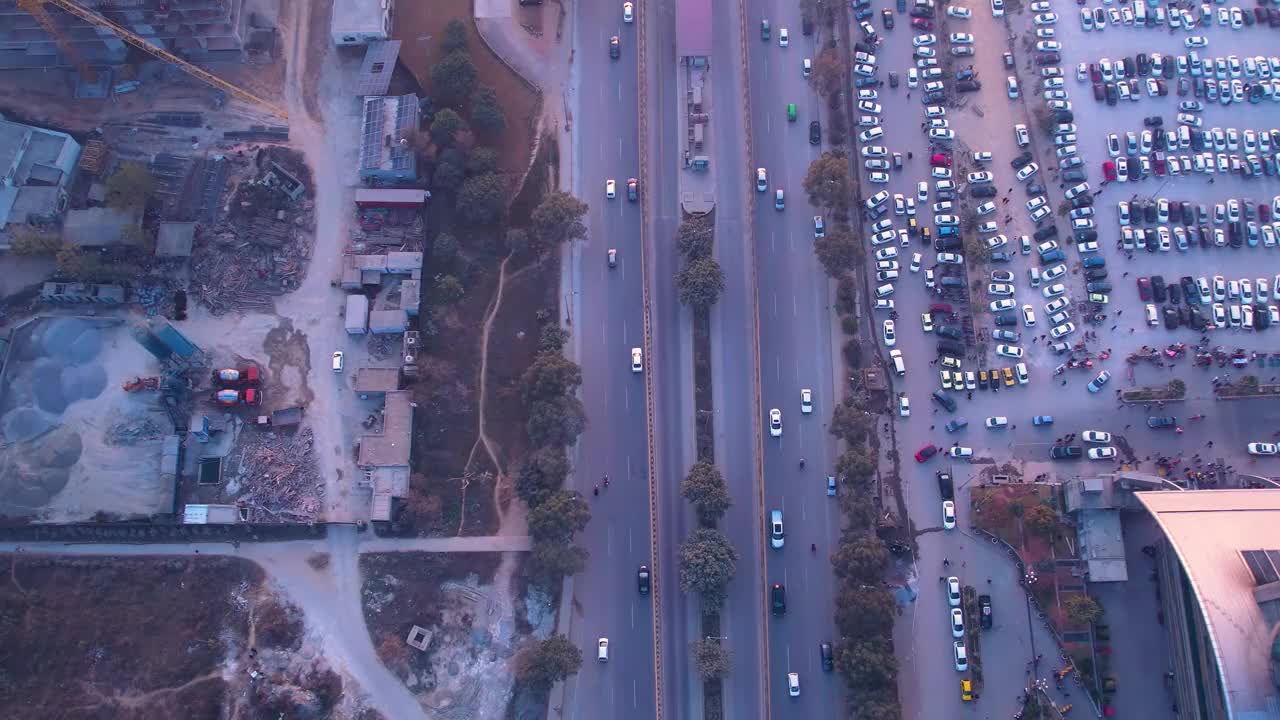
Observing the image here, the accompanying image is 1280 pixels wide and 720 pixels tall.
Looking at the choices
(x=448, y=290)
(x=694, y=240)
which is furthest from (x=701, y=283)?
(x=448, y=290)

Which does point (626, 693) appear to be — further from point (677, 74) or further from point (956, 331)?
point (677, 74)

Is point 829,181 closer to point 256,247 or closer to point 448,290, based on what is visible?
point 448,290

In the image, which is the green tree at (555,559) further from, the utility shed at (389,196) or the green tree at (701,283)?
the utility shed at (389,196)

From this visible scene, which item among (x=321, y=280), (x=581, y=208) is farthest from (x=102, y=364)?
(x=581, y=208)

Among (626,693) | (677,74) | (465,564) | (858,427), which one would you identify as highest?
(677,74)

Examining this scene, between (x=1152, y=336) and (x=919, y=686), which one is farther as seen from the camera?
(x=1152, y=336)

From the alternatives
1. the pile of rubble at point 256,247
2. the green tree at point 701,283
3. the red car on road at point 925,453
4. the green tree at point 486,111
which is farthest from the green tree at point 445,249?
the red car on road at point 925,453
